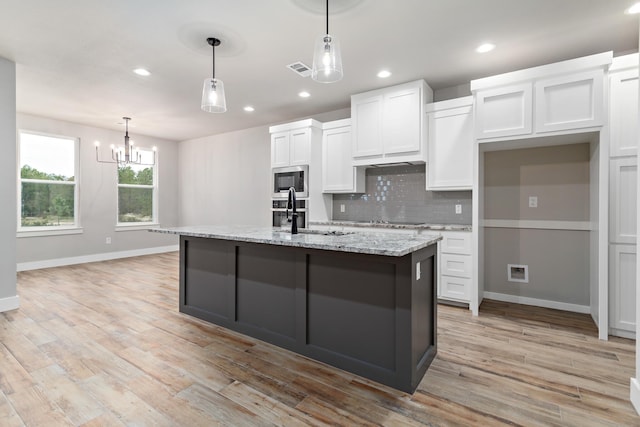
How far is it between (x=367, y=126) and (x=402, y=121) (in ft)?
1.56

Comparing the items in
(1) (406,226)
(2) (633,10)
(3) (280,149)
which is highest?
(2) (633,10)

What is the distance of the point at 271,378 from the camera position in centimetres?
205

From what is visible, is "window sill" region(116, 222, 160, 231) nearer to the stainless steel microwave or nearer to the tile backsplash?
the stainless steel microwave

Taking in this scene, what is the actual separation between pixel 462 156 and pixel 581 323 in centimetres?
203

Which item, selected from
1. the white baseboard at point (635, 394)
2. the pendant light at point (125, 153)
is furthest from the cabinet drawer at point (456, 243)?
the pendant light at point (125, 153)

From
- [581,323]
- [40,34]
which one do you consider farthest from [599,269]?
[40,34]

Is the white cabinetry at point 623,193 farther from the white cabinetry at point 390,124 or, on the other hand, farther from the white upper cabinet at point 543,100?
the white cabinetry at point 390,124

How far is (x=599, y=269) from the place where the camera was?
2.75 m

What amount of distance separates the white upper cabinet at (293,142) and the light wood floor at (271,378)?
2.63 meters

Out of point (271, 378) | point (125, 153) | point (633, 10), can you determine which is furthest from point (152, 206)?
point (633, 10)

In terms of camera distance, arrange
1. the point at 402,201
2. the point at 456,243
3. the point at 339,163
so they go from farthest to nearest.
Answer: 1. the point at 339,163
2. the point at 402,201
3. the point at 456,243

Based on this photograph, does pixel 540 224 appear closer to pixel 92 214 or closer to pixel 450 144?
pixel 450 144

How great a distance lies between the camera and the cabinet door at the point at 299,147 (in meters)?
4.57

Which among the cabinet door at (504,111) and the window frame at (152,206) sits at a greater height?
the cabinet door at (504,111)
